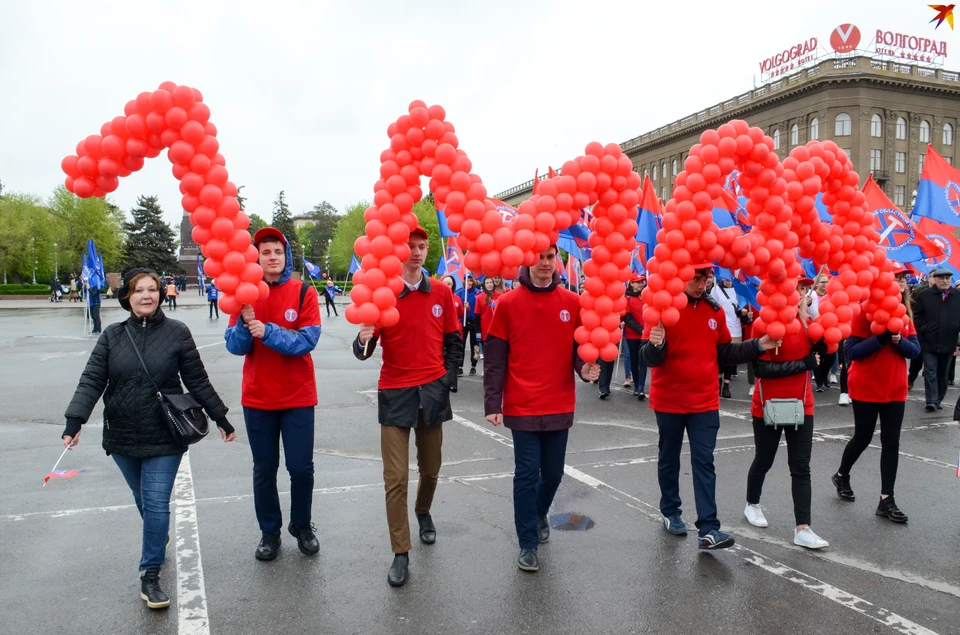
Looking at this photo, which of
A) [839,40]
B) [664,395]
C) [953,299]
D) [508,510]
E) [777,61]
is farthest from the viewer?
[777,61]

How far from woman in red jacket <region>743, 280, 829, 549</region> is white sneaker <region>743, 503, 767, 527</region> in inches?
9.1

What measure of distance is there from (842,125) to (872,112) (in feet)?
8.48

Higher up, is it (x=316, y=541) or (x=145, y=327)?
(x=145, y=327)

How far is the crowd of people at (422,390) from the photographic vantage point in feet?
13.3

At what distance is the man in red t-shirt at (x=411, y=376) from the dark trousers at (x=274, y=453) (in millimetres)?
509

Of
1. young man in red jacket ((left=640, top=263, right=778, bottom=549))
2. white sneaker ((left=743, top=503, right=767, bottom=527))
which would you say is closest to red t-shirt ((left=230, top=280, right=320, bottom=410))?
young man in red jacket ((left=640, top=263, right=778, bottom=549))

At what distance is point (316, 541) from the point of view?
4609mm

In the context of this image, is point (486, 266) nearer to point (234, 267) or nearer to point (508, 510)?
point (234, 267)

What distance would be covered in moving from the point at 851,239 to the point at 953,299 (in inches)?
268

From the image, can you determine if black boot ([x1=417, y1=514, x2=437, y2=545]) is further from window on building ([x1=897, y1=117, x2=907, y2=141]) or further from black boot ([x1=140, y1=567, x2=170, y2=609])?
window on building ([x1=897, y1=117, x2=907, y2=141])

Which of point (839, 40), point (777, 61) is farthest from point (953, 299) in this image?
point (777, 61)

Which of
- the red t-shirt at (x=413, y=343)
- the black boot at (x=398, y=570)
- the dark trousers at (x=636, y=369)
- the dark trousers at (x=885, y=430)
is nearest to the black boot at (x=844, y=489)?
the dark trousers at (x=885, y=430)

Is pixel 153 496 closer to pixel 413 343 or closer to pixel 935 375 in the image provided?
pixel 413 343

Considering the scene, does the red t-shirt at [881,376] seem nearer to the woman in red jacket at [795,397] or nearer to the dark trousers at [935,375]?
the woman in red jacket at [795,397]
